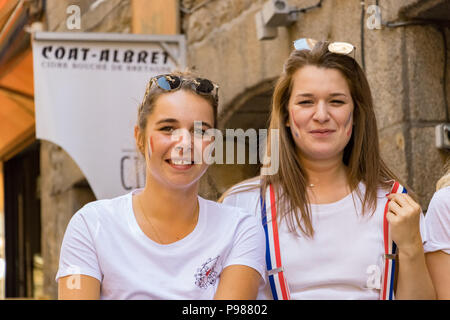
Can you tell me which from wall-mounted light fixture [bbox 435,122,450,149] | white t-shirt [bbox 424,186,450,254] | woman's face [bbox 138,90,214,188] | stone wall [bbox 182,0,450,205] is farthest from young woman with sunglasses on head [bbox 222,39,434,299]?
wall-mounted light fixture [bbox 435,122,450,149]

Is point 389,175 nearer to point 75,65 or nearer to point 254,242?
point 254,242

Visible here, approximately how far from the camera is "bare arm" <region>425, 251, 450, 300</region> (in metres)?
1.57

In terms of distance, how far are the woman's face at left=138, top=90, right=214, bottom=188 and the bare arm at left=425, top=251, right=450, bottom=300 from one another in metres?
0.53

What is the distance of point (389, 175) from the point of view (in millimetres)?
1655

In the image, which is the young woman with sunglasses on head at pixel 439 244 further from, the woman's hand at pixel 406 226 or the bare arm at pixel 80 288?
the bare arm at pixel 80 288

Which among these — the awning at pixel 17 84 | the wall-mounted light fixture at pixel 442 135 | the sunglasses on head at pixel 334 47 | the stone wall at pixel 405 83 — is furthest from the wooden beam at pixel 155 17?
the sunglasses on head at pixel 334 47

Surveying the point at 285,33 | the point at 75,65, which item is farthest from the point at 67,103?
the point at 285,33

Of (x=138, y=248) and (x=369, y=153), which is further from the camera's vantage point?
(x=369, y=153)

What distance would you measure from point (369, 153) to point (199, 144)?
43cm

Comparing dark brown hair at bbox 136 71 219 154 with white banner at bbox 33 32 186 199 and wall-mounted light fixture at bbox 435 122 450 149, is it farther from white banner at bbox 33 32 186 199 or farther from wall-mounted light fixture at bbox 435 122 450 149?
white banner at bbox 33 32 186 199

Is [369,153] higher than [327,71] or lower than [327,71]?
lower

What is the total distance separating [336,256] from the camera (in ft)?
4.98

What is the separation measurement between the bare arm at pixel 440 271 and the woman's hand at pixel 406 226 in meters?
0.12

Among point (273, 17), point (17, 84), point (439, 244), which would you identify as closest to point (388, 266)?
point (439, 244)
